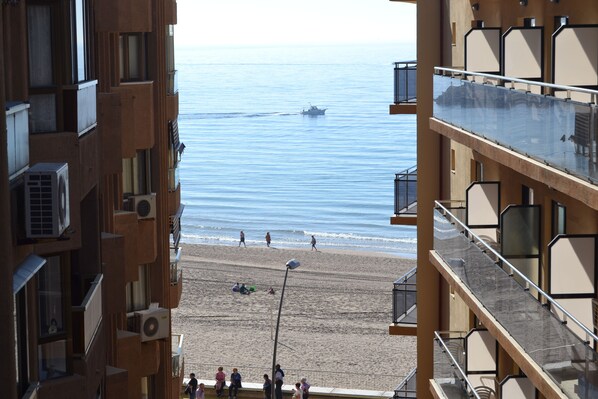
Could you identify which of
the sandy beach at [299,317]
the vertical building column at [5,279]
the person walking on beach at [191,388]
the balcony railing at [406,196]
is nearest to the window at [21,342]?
the vertical building column at [5,279]

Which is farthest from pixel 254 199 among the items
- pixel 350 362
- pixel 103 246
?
pixel 103 246

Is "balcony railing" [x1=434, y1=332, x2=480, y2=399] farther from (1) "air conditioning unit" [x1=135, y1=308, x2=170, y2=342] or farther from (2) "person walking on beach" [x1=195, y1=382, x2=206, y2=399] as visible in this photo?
(2) "person walking on beach" [x1=195, y1=382, x2=206, y2=399]

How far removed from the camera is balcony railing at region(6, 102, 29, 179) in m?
10.0

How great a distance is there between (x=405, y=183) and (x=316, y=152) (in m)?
111

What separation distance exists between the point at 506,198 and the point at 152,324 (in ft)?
20.9

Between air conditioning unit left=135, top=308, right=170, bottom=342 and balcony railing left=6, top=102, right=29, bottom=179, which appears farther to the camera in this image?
air conditioning unit left=135, top=308, right=170, bottom=342

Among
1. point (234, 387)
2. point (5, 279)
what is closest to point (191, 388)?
point (234, 387)

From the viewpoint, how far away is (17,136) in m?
10.3

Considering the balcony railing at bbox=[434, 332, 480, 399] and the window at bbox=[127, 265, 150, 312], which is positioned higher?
the window at bbox=[127, 265, 150, 312]

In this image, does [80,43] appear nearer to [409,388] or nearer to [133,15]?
[133,15]

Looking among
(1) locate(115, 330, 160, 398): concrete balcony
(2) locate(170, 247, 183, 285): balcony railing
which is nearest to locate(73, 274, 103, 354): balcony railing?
(1) locate(115, 330, 160, 398): concrete balcony

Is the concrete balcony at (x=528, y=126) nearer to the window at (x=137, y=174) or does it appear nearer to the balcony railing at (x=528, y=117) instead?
the balcony railing at (x=528, y=117)

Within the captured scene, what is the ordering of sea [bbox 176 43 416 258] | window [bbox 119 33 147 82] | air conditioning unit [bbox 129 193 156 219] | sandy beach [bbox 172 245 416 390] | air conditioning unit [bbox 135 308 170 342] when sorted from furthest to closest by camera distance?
sea [bbox 176 43 416 258] → sandy beach [bbox 172 245 416 390] → air conditioning unit [bbox 129 193 156 219] → air conditioning unit [bbox 135 308 170 342] → window [bbox 119 33 147 82]

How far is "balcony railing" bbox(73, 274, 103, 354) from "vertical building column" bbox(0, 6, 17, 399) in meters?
2.26
